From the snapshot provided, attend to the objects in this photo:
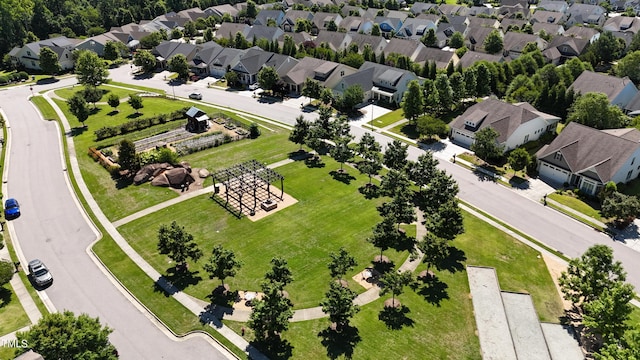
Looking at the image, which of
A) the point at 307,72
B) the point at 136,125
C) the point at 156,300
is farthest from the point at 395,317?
the point at 307,72

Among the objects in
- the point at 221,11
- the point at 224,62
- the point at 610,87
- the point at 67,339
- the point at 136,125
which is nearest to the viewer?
the point at 67,339

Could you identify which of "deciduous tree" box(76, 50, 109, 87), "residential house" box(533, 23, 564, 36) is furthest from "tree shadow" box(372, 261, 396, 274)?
"residential house" box(533, 23, 564, 36)

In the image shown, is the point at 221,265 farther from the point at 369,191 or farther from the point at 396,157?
the point at 396,157

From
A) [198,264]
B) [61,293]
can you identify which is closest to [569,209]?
[198,264]

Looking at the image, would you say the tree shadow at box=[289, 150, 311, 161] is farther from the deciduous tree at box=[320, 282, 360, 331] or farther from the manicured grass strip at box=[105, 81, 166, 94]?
the manicured grass strip at box=[105, 81, 166, 94]

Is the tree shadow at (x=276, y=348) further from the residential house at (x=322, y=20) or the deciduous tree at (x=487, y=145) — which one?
the residential house at (x=322, y=20)

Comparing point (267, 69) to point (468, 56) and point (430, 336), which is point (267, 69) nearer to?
point (468, 56)
